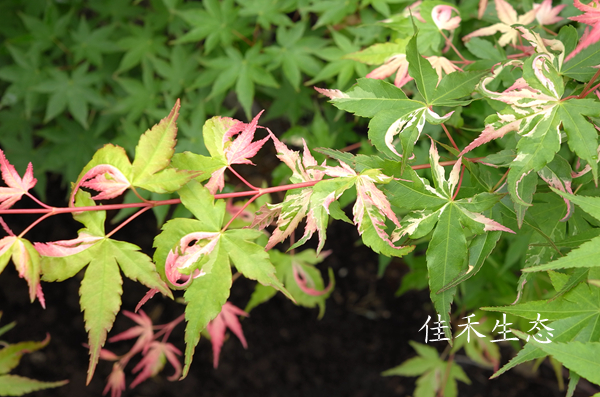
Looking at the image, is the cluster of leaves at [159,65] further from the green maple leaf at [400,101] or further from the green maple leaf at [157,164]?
the green maple leaf at [157,164]

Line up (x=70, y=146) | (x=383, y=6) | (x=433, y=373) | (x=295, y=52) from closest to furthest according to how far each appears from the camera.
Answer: (x=383, y=6) → (x=295, y=52) → (x=433, y=373) → (x=70, y=146)

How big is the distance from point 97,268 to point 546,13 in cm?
123

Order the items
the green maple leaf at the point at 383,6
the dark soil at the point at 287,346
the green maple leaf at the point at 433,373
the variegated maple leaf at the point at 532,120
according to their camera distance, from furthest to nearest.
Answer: the dark soil at the point at 287,346
the green maple leaf at the point at 433,373
the green maple leaf at the point at 383,6
the variegated maple leaf at the point at 532,120

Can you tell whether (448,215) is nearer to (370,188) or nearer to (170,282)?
(370,188)

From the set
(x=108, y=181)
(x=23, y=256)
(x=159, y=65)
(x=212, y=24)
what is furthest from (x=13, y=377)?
(x=212, y=24)

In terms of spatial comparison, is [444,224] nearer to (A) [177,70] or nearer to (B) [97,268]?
(B) [97,268]

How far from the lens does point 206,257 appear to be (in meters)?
0.75

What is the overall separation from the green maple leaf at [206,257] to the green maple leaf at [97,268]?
0.12ft

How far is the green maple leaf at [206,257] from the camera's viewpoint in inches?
28.4

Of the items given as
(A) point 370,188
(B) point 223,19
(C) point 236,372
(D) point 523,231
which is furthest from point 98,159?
(C) point 236,372

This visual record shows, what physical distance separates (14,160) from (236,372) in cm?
156

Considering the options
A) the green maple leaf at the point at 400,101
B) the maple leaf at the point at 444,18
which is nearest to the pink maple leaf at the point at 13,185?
the green maple leaf at the point at 400,101

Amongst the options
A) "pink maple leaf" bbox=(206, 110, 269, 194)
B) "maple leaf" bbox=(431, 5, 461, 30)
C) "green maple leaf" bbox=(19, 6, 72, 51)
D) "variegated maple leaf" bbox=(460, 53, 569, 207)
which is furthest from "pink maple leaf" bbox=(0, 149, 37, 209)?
"green maple leaf" bbox=(19, 6, 72, 51)

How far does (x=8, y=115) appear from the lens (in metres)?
2.05
